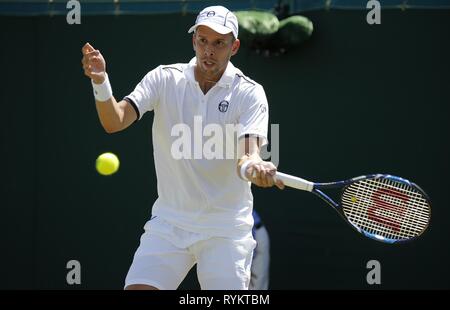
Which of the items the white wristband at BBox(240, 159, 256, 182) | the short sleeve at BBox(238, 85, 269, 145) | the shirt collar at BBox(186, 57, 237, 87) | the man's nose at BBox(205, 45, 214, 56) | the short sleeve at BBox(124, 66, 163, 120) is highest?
the man's nose at BBox(205, 45, 214, 56)

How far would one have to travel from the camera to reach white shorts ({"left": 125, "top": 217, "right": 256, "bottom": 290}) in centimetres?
374

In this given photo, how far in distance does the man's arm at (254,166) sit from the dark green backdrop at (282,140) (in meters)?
2.19

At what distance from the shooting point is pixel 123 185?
20.4 feet

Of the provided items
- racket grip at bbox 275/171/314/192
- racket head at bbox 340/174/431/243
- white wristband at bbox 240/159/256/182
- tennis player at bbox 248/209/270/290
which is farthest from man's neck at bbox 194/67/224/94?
tennis player at bbox 248/209/270/290

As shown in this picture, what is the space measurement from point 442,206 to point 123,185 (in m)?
2.13

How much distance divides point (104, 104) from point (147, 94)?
0.29 meters

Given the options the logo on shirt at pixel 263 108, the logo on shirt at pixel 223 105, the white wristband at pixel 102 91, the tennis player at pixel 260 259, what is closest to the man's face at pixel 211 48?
the logo on shirt at pixel 223 105

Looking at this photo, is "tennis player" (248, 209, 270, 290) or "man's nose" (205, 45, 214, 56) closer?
"man's nose" (205, 45, 214, 56)

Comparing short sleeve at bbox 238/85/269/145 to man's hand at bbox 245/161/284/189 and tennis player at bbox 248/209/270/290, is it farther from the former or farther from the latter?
tennis player at bbox 248/209/270/290

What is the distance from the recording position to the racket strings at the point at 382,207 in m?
3.89

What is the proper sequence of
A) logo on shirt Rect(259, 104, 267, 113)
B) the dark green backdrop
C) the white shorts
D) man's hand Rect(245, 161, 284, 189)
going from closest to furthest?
man's hand Rect(245, 161, 284, 189) → the white shorts → logo on shirt Rect(259, 104, 267, 113) → the dark green backdrop

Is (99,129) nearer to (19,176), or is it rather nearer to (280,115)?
(19,176)

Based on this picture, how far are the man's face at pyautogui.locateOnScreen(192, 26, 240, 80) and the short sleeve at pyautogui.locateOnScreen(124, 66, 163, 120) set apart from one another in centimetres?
19
